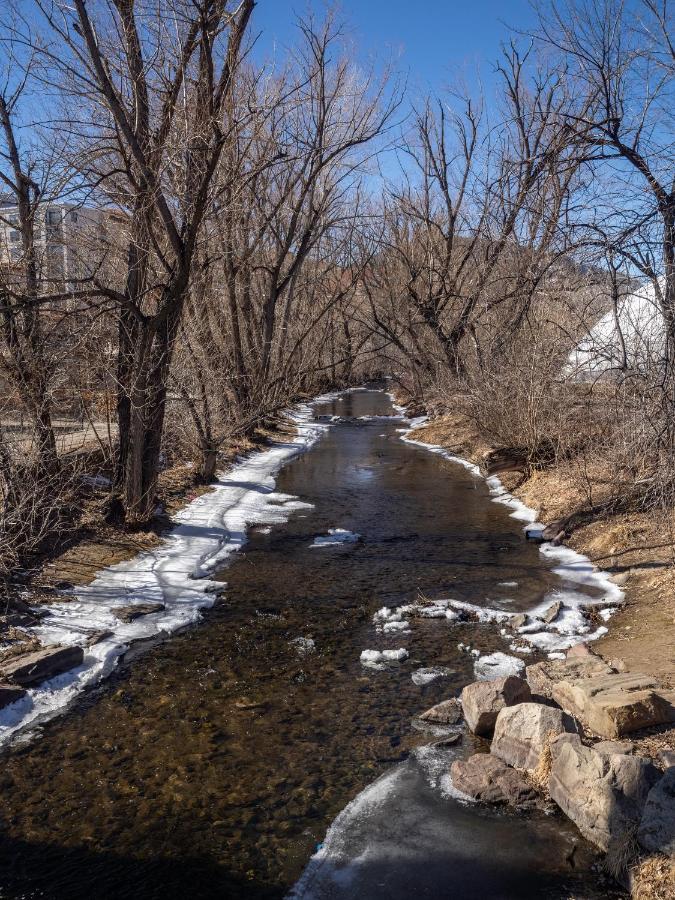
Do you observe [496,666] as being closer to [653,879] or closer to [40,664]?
[653,879]

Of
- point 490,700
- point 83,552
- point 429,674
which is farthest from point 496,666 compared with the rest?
point 83,552

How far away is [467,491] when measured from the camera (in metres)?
14.4

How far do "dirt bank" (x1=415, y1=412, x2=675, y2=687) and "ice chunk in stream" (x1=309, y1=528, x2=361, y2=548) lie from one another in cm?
297

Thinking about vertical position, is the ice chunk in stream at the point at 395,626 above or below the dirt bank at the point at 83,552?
below

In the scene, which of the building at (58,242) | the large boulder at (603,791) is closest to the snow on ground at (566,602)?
the large boulder at (603,791)

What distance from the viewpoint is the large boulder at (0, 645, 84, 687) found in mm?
5906

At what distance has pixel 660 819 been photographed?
383 centimetres

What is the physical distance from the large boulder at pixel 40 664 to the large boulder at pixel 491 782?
3271 mm

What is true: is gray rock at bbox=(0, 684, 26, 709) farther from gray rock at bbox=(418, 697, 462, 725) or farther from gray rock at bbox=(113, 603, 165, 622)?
gray rock at bbox=(418, 697, 462, 725)

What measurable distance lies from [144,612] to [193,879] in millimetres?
3914

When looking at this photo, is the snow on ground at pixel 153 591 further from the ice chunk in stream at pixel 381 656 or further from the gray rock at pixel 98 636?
the ice chunk in stream at pixel 381 656

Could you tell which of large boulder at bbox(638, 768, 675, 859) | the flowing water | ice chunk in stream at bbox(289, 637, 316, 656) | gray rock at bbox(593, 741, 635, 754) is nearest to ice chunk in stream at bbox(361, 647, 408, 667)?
the flowing water

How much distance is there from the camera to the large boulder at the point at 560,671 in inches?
229

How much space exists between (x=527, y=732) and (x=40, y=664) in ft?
12.3
